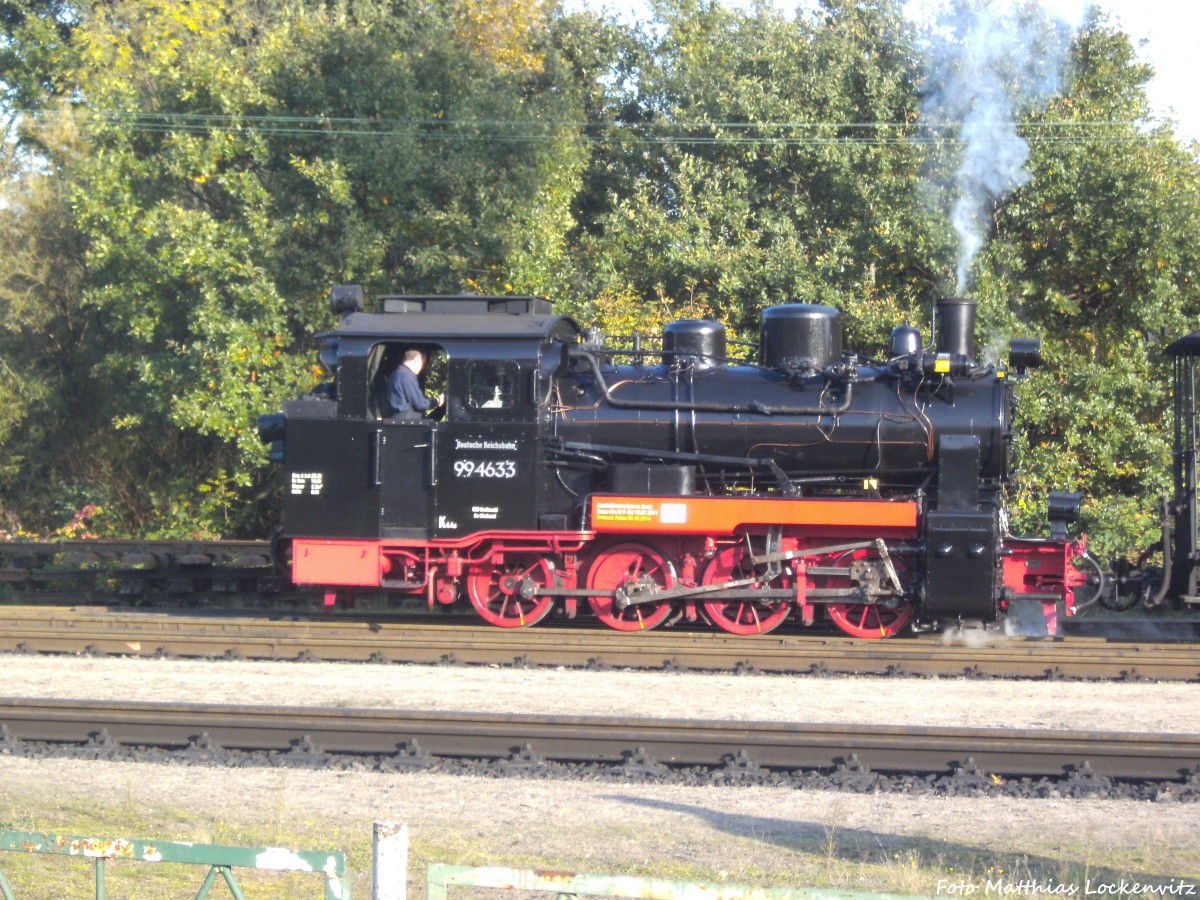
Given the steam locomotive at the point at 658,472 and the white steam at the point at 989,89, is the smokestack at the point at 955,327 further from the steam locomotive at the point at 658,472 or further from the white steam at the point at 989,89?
the white steam at the point at 989,89

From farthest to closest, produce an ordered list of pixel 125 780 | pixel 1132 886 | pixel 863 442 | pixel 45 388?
1. pixel 45 388
2. pixel 863 442
3. pixel 125 780
4. pixel 1132 886

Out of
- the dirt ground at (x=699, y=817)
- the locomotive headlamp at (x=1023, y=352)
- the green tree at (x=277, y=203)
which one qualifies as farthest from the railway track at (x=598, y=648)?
the green tree at (x=277, y=203)

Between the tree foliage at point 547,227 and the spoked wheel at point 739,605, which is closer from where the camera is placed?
the spoked wheel at point 739,605

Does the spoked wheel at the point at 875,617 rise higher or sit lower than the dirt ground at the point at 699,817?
higher

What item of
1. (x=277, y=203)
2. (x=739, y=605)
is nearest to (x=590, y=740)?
(x=739, y=605)

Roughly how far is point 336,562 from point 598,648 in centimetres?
267

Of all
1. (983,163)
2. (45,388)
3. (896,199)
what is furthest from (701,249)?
(45,388)

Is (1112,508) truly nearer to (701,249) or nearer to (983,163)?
(983,163)

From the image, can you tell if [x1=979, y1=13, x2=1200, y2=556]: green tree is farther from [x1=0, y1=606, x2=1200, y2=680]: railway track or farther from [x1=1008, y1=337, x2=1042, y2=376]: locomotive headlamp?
[x1=0, y1=606, x2=1200, y2=680]: railway track

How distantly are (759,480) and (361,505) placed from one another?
3.64 metres

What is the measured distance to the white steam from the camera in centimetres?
1627

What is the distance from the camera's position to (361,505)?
1110 centimetres

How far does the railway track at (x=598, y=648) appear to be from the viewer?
963cm

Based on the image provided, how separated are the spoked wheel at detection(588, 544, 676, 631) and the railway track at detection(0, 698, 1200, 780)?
3770 mm
